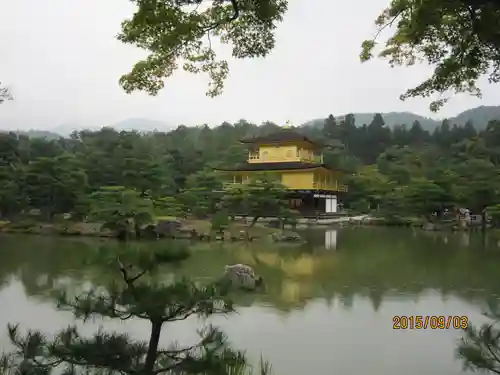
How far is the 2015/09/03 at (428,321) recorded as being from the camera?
4207mm

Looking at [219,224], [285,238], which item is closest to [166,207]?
[219,224]

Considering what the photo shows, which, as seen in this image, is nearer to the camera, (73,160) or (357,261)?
(357,261)

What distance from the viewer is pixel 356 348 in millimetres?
3646

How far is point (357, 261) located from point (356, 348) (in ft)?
14.9

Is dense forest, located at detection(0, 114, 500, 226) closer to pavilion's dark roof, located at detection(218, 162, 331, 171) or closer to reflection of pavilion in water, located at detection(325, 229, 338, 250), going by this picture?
pavilion's dark roof, located at detection(218, 162, 331, 171)

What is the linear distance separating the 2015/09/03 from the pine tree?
8.29ft

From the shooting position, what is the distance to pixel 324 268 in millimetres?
7348

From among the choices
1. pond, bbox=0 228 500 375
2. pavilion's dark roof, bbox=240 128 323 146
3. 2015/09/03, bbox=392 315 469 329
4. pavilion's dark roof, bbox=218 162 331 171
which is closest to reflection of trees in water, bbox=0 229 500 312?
pond, bbox=0 228 500 375

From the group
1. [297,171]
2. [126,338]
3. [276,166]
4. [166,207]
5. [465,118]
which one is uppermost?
[465,118]

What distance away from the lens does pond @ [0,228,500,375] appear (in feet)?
11.4

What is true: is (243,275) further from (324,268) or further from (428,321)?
(428,321)

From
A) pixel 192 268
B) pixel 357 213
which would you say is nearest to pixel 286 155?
pixel 357 213

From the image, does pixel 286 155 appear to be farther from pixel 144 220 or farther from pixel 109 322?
pixel 109 322

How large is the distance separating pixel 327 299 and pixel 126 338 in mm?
3432
